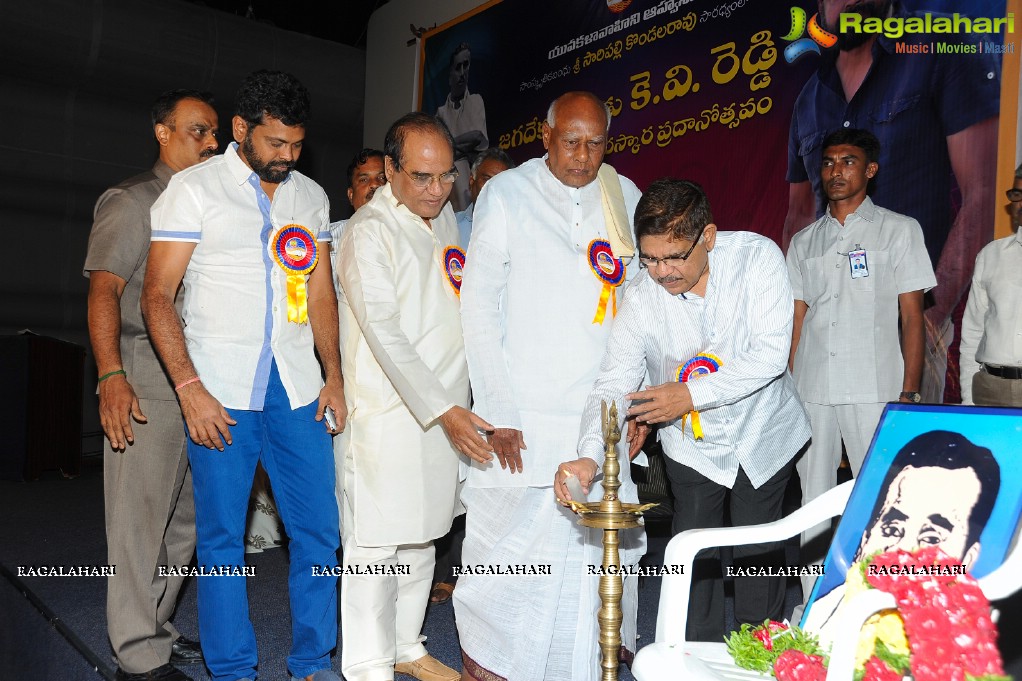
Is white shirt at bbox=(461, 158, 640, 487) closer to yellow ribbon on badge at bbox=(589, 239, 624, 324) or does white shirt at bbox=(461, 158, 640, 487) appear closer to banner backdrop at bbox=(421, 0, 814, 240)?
yellow ribbon on badge at bbox=(589, 239, 624, 324)

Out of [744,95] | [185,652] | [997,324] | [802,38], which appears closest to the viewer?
[185,652]

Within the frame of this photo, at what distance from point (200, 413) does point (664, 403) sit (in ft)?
4.03

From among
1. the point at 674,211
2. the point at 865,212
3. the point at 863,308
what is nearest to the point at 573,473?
→ the point at 674,211

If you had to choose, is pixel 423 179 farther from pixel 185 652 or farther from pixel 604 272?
pixel 185 652

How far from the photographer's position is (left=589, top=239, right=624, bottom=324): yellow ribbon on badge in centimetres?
259

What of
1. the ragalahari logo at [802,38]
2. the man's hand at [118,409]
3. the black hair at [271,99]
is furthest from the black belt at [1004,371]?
the man's hand at [118,409]

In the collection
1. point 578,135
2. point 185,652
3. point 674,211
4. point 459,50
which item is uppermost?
point 459,50

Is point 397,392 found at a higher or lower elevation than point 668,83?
lower

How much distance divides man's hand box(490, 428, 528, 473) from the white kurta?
169mm

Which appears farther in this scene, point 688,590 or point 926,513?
point 688,590

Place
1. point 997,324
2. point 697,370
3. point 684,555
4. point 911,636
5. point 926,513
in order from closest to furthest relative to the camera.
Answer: point 911,636, point 926,513, point 684,555, point 697,370, point 997,324

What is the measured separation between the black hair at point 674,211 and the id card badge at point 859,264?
Answer: 5.07 ft

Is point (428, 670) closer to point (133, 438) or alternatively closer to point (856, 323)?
point (133, 438)

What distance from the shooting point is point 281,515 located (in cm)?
252
